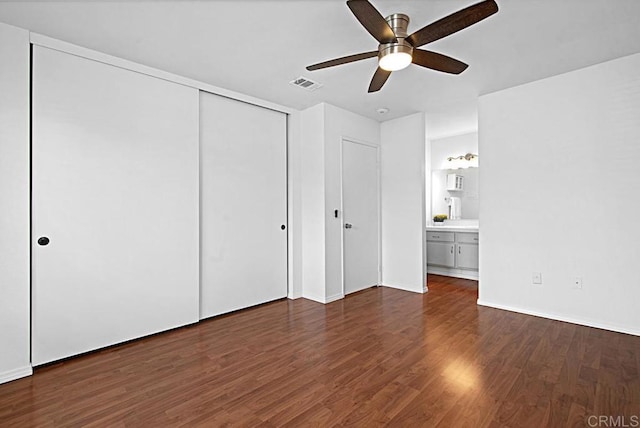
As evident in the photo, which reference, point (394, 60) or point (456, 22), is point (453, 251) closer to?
point (394, 60)

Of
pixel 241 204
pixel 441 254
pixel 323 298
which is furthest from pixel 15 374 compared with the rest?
pixel 441 254

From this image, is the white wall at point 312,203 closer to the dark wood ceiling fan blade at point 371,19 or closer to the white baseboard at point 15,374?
the dark wood ceiling fan blade at point 371,19

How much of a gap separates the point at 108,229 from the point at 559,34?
155 inches

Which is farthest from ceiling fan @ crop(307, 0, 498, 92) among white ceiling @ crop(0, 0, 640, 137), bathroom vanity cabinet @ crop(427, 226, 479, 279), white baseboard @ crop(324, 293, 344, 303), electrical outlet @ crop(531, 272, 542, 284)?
bathroom vanity cabinet @ crop(427, 226, 479, 279)

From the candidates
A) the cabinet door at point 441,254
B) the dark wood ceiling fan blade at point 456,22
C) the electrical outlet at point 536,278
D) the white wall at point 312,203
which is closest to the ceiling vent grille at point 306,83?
the white wall at point 312,203

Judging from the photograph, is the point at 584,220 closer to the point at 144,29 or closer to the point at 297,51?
the point at 297,51

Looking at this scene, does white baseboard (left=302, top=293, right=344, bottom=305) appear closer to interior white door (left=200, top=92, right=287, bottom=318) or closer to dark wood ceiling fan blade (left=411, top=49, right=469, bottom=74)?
interior white door (left=200, top=92, right=287, bottom=318)

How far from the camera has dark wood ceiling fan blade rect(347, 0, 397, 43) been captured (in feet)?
5.72

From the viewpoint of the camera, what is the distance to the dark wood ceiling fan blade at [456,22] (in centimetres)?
172

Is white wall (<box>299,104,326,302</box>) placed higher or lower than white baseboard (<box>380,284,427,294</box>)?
higher

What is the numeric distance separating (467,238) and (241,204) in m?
3.59

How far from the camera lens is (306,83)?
11.3ft

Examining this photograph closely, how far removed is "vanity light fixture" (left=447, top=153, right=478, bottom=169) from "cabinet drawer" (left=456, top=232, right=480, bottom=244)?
1243mm

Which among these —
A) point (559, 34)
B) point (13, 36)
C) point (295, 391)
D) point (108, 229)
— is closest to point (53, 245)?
point (108, 229)
